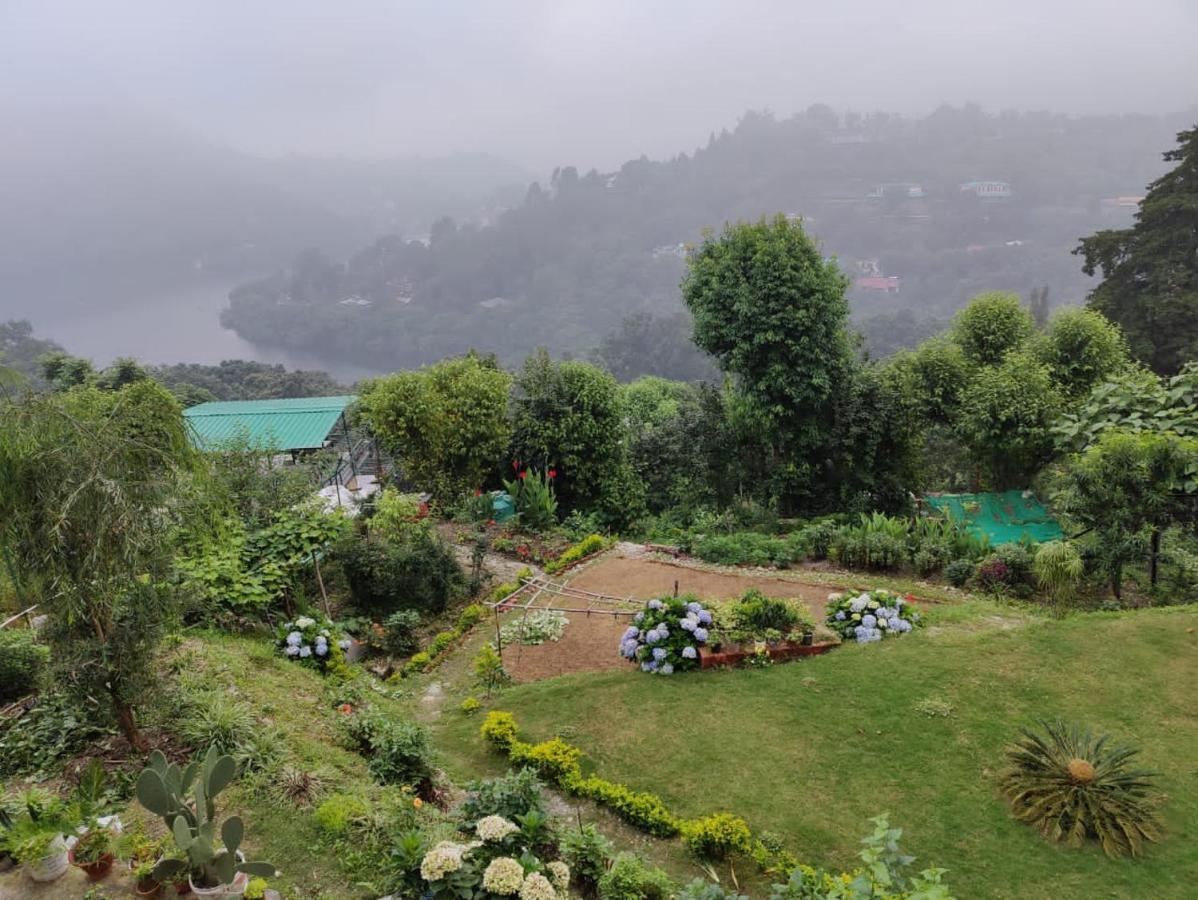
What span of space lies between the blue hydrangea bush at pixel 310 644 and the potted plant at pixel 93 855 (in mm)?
3907

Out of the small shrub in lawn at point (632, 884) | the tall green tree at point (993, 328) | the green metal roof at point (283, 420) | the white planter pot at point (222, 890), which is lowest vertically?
the small shrub in lawn at point (632, 884)

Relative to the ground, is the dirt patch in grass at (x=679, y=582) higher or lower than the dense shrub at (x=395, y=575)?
lower

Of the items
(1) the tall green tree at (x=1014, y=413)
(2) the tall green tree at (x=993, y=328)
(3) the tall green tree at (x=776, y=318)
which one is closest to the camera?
(1) the tall green tree at (x=1014, y=413)

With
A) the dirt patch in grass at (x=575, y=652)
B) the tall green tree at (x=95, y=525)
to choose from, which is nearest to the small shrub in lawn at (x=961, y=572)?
the dirt patch in grass at (x=575, y=652)

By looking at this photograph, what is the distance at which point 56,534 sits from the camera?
14.3ft

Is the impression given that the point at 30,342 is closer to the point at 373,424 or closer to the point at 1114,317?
the point at 373,424

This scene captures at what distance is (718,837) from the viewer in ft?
16.5

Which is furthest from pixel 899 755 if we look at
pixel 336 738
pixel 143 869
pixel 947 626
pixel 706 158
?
pixel 706 158

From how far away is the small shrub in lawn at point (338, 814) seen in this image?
16.2ft

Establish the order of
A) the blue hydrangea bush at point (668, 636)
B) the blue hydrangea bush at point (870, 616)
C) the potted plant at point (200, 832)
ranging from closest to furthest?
the potted plant at point (200, 832), the blue hydrangea bush at point (668, 636), the blue hydrangea bush at point (870, 616)

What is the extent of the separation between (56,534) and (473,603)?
710cm

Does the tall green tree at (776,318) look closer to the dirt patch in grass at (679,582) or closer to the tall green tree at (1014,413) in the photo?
the tall green tree at (1014,413)

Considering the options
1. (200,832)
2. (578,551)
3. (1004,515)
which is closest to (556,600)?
(578,551)

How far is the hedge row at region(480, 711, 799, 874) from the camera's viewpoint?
16.5 ft
